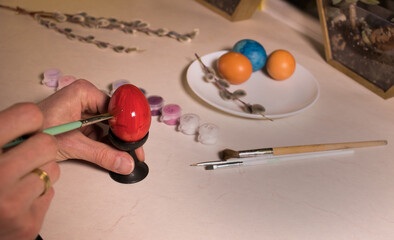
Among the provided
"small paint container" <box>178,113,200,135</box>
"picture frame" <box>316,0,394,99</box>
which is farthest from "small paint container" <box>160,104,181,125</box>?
"picture frame" <box>316,0,394,99</box>

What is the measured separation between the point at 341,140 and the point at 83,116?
0.73 m

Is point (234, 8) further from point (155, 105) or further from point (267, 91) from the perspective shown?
point (155, 105)

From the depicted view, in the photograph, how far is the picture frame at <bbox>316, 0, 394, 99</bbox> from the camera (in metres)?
1.15

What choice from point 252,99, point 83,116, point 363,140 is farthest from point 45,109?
point 363,140

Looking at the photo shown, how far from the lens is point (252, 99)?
3.68ft

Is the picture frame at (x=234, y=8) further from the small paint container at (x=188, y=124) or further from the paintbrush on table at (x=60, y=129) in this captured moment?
the paintbrush on table at (x=60, y=129)

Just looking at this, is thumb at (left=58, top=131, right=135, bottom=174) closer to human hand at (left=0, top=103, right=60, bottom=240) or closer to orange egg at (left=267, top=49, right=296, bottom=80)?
human hand at (left=0, top=103, right=60, bottom=240)

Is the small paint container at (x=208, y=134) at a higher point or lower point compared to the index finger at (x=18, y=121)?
lower

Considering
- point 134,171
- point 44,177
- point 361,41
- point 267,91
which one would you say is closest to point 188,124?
point 134,171

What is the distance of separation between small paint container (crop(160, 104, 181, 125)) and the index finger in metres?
0.46

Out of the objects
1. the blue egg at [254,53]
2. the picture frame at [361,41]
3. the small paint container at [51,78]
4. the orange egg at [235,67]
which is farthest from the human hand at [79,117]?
the picture frame at [361,41]

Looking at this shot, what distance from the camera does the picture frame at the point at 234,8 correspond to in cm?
152

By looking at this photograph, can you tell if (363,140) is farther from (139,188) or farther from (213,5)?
(213,5)

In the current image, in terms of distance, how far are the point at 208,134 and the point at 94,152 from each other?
1.03 feet
